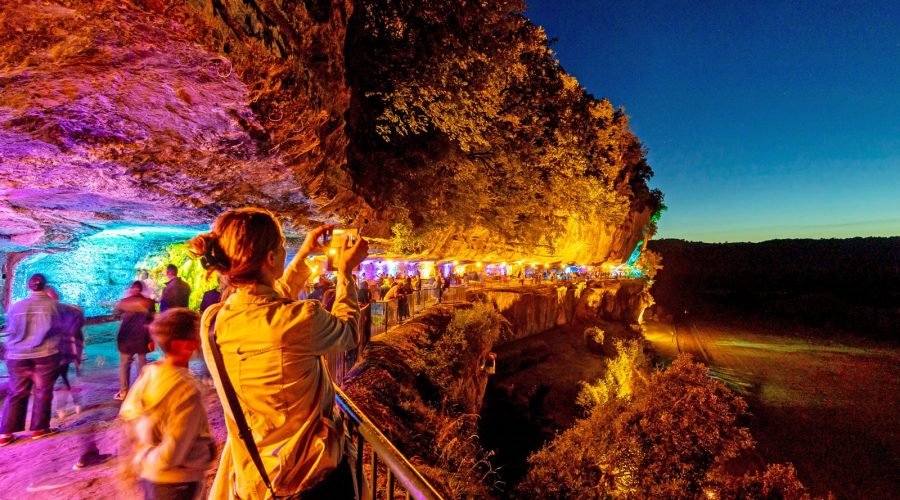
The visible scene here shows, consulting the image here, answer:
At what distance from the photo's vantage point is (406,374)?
836cm

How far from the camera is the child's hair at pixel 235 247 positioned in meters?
1.39

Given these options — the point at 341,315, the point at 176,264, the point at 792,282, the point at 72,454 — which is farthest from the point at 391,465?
the point at 792,282

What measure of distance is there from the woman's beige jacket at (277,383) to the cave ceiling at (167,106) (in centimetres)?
365

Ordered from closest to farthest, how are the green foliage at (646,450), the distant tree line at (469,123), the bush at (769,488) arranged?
the distant tree line at (469,123) → the green foliage at (646,450) → the bush at (769,488)

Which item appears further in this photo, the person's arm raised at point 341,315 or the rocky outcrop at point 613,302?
the rocky outcrop at point 613,302

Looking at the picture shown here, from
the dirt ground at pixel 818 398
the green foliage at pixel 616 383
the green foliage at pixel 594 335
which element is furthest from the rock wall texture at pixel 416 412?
the green foliage at pixel 594 335

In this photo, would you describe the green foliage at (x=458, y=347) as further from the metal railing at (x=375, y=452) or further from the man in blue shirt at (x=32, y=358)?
the man in blue shirt at (x=32, y=358)

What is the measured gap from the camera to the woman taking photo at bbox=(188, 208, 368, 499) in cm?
130

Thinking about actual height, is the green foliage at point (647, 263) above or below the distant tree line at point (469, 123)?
below

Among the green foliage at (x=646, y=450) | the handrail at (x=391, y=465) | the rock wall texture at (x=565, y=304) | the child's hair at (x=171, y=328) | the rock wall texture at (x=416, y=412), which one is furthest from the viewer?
the rock wall texture at (x=565, y=304)

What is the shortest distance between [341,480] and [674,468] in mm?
12941

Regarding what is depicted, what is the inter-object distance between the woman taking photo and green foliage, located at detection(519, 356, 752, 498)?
979 cm

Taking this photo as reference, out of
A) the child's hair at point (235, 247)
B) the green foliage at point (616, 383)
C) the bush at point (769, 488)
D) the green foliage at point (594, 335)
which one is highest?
the child's hair at point (235, 247)

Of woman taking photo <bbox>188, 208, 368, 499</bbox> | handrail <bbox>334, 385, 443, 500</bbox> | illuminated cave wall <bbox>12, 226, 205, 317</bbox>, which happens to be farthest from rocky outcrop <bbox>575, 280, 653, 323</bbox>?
woman taking photo <bbox>188, 208, 368, 499</bbox>
